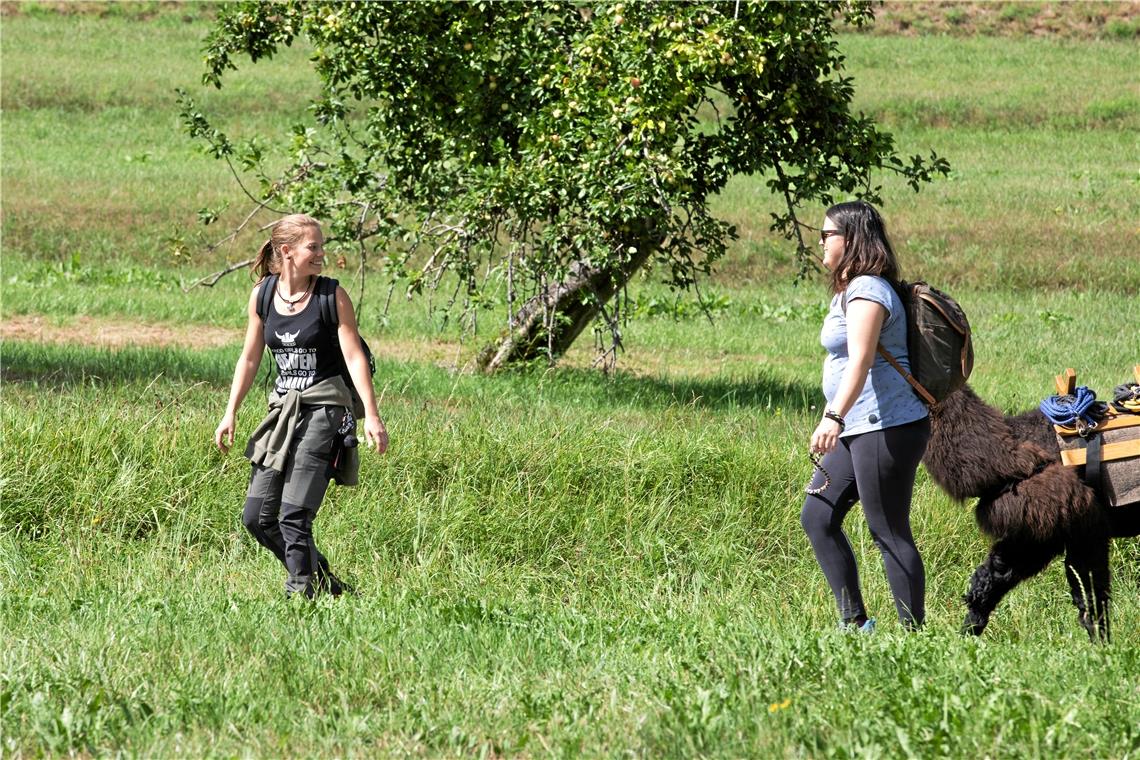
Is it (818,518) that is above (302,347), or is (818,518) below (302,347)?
below

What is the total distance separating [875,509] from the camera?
4.93 meters

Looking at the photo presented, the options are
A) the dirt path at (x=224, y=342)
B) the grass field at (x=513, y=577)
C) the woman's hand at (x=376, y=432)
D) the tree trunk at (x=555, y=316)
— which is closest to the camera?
the grass field at (x=513, y=577)

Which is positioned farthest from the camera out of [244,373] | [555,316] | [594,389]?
[555,316]

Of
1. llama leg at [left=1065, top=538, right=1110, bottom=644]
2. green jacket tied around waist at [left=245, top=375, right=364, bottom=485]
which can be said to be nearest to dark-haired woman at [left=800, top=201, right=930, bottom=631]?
llama leg at [left=1065, top=538, right=1110, bottom=644]

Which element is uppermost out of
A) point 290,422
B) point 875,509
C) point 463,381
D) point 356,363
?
point 356,363

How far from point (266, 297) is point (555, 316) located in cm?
570

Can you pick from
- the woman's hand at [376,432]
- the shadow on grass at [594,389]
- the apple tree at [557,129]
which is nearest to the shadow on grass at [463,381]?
the shadow on grass at [594,389]

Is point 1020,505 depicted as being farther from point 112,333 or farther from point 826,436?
point 112,333

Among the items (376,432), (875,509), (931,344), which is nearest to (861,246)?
(931,344)

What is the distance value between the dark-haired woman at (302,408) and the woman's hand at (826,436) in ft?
5.63

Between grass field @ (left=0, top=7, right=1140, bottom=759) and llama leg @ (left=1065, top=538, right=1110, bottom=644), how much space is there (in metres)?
0.19

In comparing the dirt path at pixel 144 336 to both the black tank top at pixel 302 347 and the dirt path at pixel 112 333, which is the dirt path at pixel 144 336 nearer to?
the dirt path at pixel 112 333

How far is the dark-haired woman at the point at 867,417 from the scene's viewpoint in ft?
15.6

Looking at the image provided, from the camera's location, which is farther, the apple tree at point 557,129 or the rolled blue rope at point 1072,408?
the apple tree at point 557,129
